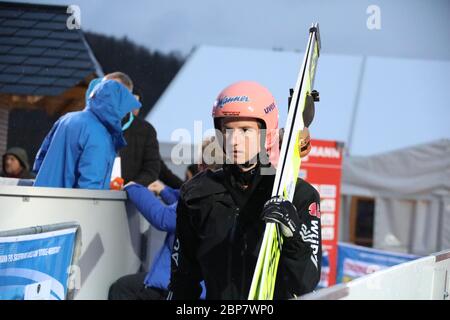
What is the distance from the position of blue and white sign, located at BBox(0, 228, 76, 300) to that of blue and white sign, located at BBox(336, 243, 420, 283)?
231 inches

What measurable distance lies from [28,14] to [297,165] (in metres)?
5.96

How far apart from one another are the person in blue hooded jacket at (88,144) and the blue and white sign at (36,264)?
83 centimetres

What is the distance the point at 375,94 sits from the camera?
50.3 feet

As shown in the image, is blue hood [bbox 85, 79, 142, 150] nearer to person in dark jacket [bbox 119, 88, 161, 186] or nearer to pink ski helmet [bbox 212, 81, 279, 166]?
person in dark jacket [bbox 119, 88, 161, 186]

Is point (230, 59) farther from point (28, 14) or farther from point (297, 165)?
point (297, 165)

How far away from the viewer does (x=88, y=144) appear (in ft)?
15.6

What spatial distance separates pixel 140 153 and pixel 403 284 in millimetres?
3649

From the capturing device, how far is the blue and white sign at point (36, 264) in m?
3.34

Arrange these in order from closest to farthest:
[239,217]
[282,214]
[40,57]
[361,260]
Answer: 1. [282,214]
2. [239,217]
3. [40,57]
4. [361,260]

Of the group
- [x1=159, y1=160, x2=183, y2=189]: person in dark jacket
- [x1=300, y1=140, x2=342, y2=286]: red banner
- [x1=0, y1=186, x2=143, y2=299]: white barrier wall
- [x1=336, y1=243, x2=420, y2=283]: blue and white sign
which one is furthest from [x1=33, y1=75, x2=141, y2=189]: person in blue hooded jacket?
[x1=300, y1=140, x2=342, y2=286]: red banner

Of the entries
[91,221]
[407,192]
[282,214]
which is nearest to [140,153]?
[91,221]

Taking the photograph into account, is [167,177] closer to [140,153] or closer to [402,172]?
[140,153]

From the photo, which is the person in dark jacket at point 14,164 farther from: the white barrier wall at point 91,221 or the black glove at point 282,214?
the black glove at point 282,214
